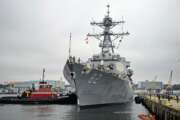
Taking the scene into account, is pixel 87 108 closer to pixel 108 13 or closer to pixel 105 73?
pixel 105 73

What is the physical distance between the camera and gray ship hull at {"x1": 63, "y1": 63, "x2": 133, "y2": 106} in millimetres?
40062

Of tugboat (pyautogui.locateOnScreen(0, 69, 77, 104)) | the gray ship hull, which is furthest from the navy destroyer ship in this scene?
tugboat (pyautogui.locateOnScreen(0, 69, 77, 104))

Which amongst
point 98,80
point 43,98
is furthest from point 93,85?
point 43,98

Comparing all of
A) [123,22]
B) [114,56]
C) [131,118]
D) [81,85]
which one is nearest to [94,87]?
[81,85]

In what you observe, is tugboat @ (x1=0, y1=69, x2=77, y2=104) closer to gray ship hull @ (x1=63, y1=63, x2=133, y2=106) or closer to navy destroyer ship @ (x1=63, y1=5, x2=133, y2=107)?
navy destroyer ship @ (x1=63, y1=5, x2=133, y2=107)

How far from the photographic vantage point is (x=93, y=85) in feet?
135

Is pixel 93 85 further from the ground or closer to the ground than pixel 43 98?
further from the ground

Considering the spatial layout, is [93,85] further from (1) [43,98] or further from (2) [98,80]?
(1) [43,98]

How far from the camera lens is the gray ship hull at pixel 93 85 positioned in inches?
1577

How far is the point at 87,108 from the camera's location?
4256 cm

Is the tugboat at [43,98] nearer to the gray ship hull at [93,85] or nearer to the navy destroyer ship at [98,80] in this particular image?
the navy destroyer ship at [98,80]

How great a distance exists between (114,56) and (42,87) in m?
20.1

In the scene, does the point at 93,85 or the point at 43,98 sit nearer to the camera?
the point at 93,85

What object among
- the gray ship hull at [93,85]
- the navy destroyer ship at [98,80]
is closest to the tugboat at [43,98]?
the navy destroyer ship at [98,80]
